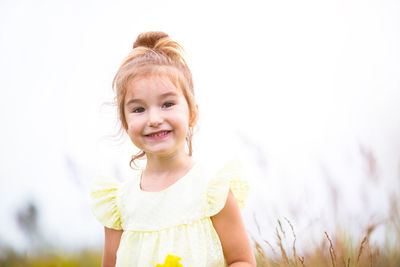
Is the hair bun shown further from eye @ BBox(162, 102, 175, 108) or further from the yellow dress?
the yellow dress

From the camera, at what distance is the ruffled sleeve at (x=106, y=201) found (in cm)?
146

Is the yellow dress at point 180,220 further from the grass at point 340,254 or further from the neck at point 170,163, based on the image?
the grass at point 340,254

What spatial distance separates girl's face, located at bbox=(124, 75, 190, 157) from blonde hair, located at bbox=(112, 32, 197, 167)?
3cm

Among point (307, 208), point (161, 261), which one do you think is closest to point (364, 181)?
point (307, 208)

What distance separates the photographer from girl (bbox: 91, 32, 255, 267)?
1.29 meters

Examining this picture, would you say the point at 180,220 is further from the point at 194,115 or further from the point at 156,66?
the point at 156,66

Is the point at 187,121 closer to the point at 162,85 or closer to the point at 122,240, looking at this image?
the point at 162,85

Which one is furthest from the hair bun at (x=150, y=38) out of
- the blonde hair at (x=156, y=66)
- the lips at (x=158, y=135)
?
the lips at (x=158, y=135)

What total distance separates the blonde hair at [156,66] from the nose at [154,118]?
0.37ft

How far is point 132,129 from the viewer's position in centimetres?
133

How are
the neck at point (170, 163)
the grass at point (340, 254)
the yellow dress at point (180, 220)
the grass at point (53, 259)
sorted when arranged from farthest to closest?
the grass at point (53, 259)
the grass at point (340, 254)
the neck at point (170, 163)
the yellow dress at point (180, 220)

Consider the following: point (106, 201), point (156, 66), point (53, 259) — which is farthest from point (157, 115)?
point (53, 259)

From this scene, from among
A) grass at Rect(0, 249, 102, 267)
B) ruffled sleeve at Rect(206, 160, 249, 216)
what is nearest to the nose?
ruffled sleeve at Rect(206, 160, 249, 216)

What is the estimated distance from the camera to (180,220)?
1308mm
